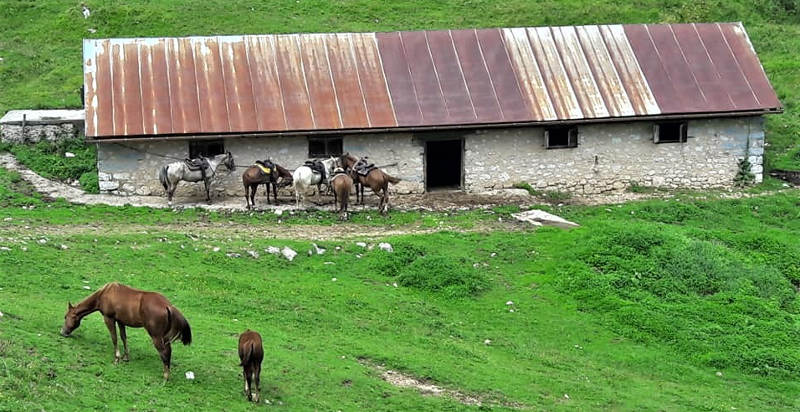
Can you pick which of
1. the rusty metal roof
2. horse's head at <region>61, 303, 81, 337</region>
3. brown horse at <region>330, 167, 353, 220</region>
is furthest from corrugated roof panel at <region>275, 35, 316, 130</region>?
horse's head at <region>61, 303, 81, 337</region>

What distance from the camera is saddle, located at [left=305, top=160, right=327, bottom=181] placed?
27000 mm

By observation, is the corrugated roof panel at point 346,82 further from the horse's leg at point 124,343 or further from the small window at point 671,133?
the horse's leg at point 124,343

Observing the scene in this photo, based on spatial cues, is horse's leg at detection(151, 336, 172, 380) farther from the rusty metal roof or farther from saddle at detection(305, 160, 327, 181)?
the rusty metal roof

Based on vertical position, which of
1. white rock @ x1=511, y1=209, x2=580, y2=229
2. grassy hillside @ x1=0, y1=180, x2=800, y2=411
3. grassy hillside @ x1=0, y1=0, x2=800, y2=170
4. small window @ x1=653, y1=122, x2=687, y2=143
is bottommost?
grassy hillside @ x1=0, y1=180, x2=800, y2=411

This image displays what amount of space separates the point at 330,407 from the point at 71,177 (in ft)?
54.3

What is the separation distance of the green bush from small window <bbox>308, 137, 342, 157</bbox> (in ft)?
22.7

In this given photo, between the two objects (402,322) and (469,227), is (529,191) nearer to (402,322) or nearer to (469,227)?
(469,227)

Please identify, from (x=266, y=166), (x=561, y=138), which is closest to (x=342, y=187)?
(x=266, y=166)

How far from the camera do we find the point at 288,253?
75.0 feet

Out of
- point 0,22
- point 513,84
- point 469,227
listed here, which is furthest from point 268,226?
point 0,22

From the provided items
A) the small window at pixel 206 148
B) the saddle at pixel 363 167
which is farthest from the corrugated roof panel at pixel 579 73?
the small window at pixel 206 148

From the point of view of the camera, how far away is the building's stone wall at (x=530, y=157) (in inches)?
1101

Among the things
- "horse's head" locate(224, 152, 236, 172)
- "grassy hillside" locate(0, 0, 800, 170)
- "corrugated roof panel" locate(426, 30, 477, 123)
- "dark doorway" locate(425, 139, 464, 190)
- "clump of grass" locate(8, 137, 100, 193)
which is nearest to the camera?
"horse's head" locate(224, 152, 236, 172)

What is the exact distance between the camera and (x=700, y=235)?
25828 mm
